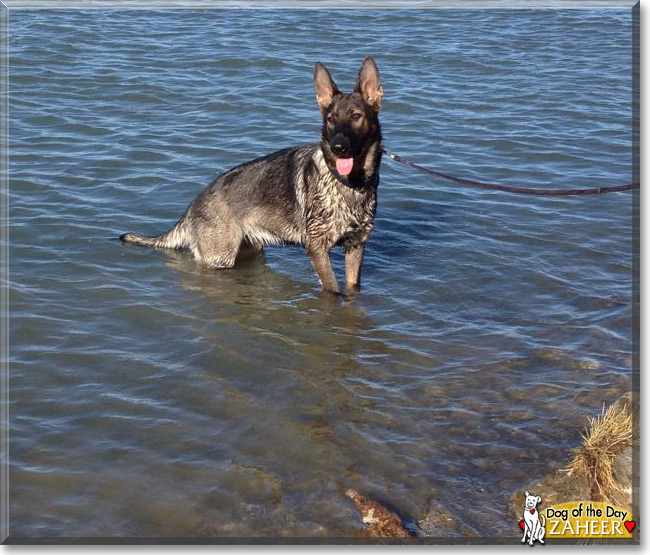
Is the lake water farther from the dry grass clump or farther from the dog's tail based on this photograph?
the dry grass clump

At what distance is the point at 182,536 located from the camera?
496cm

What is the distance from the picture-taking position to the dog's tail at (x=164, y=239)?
9.27 metres

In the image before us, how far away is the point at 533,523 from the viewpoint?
16.2 feet

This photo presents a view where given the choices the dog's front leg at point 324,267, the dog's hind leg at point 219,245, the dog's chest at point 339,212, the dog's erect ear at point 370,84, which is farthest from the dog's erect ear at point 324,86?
the dog's hind leg at point 219,245

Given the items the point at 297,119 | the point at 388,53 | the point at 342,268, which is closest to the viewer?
the point at 342,268

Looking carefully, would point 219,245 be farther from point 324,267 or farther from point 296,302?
point 324,267

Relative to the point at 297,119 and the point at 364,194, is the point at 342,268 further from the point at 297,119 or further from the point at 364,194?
the point at 297,119

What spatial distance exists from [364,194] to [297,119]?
208 inches

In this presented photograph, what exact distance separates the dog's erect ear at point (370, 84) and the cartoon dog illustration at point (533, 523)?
13.2 ft

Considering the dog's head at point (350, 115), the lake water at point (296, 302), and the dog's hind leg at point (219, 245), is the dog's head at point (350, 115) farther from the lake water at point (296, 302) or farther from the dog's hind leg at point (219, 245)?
the dog's hind leg at point (219, 245)

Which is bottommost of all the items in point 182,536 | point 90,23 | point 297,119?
point 182,536

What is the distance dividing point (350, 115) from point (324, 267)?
5.01 ft

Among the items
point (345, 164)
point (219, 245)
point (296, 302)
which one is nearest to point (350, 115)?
point (345, 164)

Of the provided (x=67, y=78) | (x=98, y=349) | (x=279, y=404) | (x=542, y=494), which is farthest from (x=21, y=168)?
(x=542, y=494)
